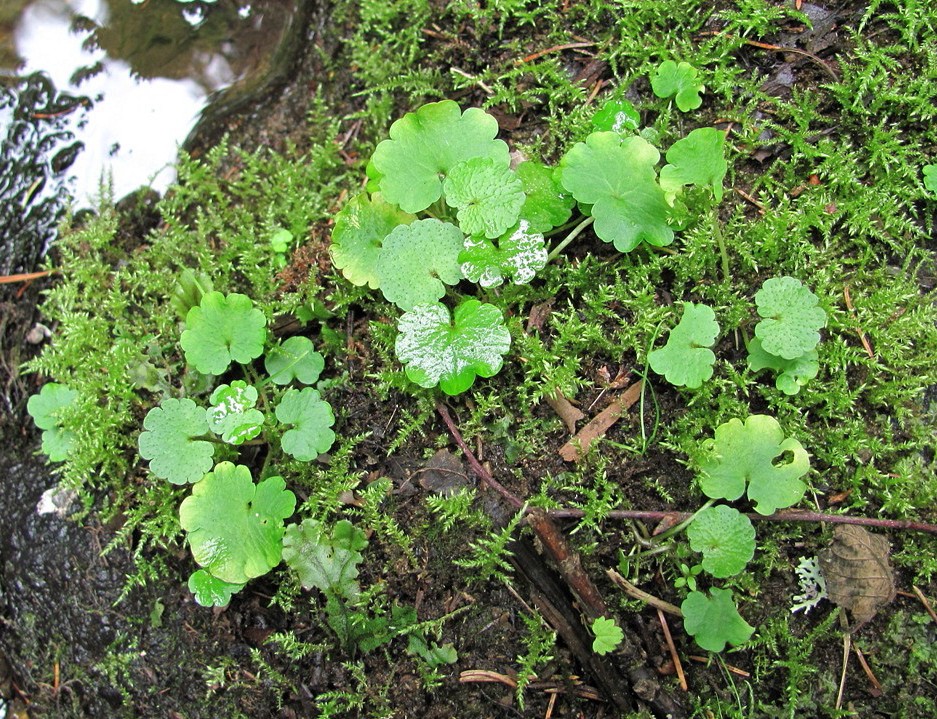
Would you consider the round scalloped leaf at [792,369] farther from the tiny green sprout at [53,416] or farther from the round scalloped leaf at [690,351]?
the tiny green sprout at [53,416]

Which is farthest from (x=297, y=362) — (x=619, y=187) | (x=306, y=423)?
(x=619, y=187)

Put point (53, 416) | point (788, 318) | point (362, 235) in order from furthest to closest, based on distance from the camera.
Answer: point (53, 416)
point (362, 235)
point (788, 318)

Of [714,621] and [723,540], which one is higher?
[723,540]

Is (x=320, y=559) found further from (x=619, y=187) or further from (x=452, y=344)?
(x=619, y=187)

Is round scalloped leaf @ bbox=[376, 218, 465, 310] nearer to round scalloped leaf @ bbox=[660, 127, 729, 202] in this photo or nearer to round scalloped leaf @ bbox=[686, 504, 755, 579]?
round scalloped leaf @ bbox=[660, 127, 729, 202]

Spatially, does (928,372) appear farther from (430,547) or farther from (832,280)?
(430,547)

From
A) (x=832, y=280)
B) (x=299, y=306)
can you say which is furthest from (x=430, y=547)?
(x=832, y=280)
